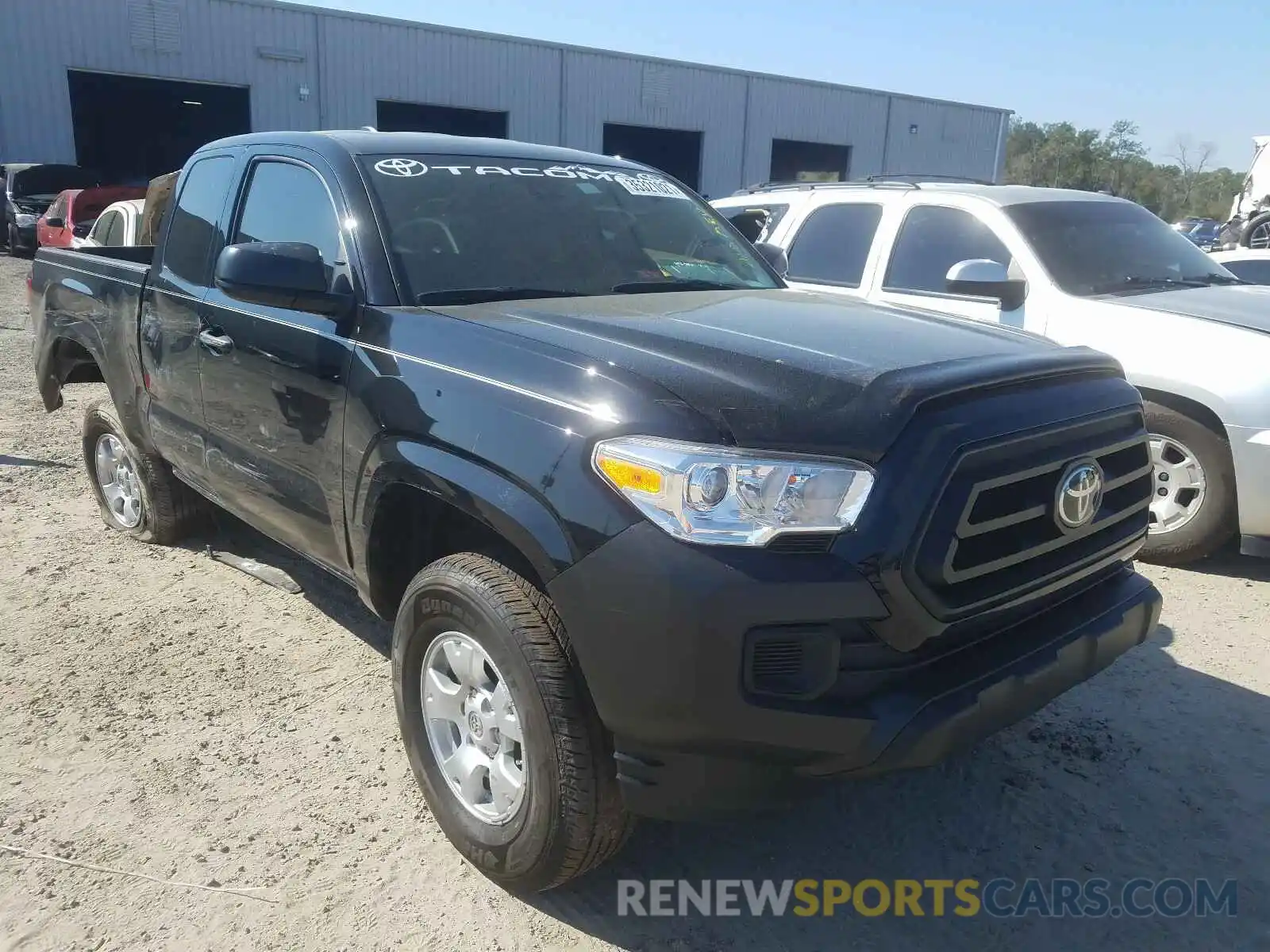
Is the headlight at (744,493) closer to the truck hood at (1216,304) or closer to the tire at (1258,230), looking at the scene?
the truck hood at (1216,304)

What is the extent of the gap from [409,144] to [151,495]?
7.95 feet

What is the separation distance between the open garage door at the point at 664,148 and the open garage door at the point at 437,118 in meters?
3.74

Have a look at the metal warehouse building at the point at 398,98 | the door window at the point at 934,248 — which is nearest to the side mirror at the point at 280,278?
the door window at the point at 934,248

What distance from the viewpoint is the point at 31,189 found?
19.2 meters

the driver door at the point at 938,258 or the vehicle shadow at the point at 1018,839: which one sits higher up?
the driver door at the point at 938,258

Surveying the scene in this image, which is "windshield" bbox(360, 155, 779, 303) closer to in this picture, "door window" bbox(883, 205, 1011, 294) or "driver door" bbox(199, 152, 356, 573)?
"driver door" bbox(199, 152, 356, 573)

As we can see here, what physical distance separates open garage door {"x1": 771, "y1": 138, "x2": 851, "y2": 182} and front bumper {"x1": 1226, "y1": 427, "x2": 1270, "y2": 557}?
30.1 metres

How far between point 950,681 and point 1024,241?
3923 mm

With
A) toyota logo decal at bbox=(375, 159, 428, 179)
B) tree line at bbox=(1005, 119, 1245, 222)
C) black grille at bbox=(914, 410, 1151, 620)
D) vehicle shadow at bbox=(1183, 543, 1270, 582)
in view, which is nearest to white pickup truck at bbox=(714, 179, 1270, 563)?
vehicle shadow at bbox=(1183, 543, 1270, 582)

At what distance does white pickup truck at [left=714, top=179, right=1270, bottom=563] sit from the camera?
4.58 metres

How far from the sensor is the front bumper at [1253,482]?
445 cm

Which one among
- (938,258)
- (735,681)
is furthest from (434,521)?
(938,258)

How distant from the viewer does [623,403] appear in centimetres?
221

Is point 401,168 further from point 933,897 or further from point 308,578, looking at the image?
point 933,897
